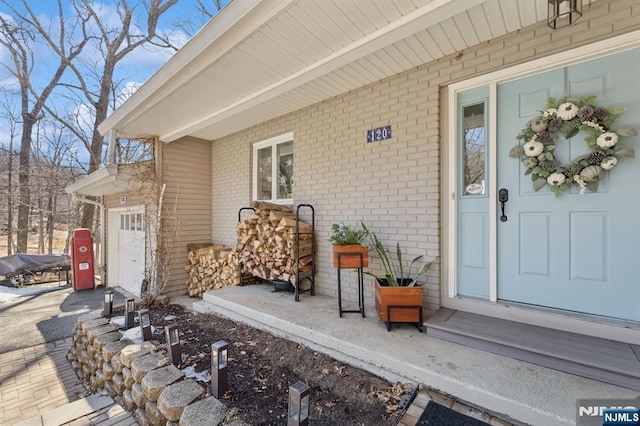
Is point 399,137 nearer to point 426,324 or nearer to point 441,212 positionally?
point 441,212

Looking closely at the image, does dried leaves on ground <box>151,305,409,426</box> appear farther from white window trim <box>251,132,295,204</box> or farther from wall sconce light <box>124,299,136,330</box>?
white window trim <box>251,132,295,204</box>

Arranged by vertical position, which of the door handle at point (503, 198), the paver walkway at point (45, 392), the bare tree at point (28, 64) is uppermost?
the bare tree at point (28, 64)

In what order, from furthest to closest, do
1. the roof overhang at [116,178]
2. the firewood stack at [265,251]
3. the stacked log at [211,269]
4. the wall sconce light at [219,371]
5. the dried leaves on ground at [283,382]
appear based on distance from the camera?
the roof overhang at [116,178]
the stacked log at [211,269]
the firewood stack at [265,251]
the wall sconce light at [219,371]
the dried leaves on ground at [283,382]

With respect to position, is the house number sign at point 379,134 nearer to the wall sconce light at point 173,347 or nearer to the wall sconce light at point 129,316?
the wall sconce light at point 173,347

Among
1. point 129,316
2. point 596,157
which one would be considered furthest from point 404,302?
point 129,316

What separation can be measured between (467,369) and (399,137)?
2303mm

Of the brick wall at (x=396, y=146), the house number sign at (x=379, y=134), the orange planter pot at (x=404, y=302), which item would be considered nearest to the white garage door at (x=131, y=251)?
the brick wall at (x=396, y=146)

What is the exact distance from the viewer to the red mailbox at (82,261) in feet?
21.8

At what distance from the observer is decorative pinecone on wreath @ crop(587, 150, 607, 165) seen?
2189mm

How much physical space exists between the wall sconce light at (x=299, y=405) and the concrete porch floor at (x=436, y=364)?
2.83 ft

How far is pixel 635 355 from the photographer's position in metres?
1.89

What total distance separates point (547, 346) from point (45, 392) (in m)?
4.86

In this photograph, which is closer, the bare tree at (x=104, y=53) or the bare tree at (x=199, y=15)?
the bare tree at (x=199, y=15)

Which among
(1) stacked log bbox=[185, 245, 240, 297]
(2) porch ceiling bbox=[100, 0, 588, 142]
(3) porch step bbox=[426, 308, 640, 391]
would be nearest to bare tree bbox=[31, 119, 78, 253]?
(1) stacked log bbox=[185, 245, 240, 297]
